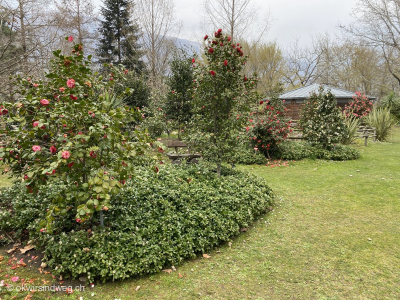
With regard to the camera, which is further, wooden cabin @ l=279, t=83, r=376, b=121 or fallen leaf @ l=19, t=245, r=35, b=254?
wooden cabin @ l=279, t=83, r=376, b=121

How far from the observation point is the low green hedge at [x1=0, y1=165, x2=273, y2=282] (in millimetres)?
2633

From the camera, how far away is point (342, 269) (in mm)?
2824

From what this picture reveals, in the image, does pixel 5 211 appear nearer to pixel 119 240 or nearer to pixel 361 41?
pixel 119 240

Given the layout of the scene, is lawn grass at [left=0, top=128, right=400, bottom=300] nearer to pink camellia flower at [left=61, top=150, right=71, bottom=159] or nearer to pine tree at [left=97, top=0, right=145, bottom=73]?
pink camellia flower at [left=61, top=150, right=71, bottom=159]

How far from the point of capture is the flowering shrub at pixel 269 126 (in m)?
8.55

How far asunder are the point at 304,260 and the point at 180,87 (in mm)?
8049

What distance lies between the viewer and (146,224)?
3.03 m

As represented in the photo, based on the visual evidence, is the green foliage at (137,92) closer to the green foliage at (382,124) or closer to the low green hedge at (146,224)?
the low green hedge at (146,224)

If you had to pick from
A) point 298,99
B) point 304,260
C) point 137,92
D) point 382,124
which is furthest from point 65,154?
point 298,99

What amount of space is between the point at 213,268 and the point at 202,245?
1.00 ft

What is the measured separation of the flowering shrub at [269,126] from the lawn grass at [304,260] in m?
3.55

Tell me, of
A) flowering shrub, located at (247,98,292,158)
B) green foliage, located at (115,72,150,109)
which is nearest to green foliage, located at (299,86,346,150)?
flowering shrub, located at (247,98,292,158)

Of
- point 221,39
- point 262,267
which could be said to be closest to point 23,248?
point 262,267

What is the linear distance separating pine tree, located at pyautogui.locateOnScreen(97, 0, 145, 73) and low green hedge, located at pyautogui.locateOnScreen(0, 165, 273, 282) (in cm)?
2007
